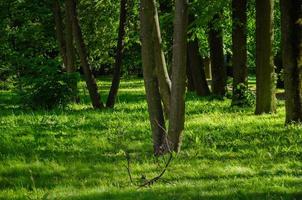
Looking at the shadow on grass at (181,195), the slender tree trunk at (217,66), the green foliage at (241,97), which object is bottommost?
the shadow on grass at (181,195)

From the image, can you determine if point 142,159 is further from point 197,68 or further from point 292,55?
point 197,68

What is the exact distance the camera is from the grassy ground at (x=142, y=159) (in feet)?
22.3

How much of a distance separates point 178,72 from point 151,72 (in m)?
0.65

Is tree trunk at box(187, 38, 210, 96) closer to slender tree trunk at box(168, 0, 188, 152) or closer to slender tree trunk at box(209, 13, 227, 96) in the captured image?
slender tree trunk at box(209, 13, 227, 96)

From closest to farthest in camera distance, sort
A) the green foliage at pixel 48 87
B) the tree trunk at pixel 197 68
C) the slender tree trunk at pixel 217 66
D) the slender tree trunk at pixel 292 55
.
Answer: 1. the slender tree trunk at pixel 292 55
2. the green foliage at pixel 48 87
3. the slender tree trunk at pixel 217 66
4. the tree trunk at pixel 197 68

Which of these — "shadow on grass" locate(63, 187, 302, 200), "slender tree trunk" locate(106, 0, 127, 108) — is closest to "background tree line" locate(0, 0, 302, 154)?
"slender tree trunk" locate(106, 0, 127, 108)

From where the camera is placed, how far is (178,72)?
873 cm

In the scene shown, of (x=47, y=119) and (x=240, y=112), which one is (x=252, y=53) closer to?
(x=240, y=112)

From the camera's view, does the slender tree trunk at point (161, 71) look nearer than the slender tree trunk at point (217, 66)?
Yes

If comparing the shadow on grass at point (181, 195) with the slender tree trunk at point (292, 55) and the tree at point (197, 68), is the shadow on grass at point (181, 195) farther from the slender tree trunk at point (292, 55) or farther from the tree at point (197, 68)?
the tree at point (197, 68)

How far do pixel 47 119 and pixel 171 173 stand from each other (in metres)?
7.15

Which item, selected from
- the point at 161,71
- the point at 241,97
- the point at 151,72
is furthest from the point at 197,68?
the point at 151,72

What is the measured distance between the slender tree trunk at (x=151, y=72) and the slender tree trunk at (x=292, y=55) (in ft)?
13.3

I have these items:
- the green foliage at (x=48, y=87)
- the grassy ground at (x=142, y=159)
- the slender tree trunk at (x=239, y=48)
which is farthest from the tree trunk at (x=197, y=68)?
the grassy ground at (x=142, y=159)
